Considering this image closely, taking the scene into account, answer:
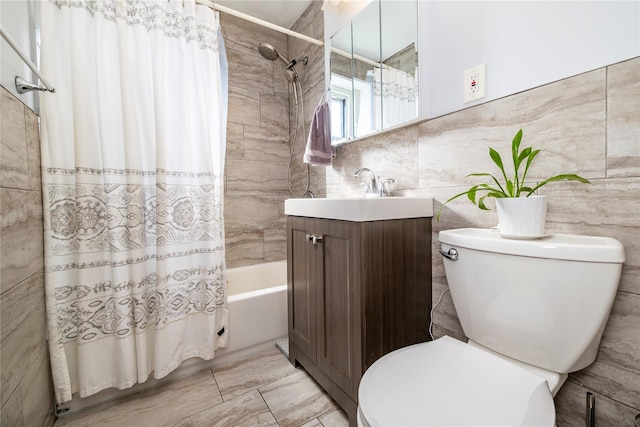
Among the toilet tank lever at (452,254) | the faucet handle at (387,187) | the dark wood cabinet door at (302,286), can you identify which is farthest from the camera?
the faucet handle at (387,187)

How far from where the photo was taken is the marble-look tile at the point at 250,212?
2.04 meters

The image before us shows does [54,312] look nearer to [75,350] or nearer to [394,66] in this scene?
[75,350]

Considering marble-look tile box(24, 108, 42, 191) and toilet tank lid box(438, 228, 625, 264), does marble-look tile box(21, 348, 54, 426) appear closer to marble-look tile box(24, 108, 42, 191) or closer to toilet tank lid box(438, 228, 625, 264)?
marble-look tile box(24, 108, 42, 191)

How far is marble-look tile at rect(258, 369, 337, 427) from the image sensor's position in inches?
42.8

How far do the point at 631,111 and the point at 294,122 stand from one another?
1873mm

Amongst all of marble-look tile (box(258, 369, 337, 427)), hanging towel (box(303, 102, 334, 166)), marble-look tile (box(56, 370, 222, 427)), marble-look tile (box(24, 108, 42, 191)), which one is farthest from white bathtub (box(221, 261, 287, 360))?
marble-look tile (box(24, 108, 42, 191))

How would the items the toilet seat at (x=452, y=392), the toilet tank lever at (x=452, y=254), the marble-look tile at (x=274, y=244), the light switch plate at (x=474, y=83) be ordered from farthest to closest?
1. the marble-look tile at (x=274, y=244)
2. the light switch plate at (x=474, y=83)
3. the toilet tank lever at (x=452, y=254)
4. the toilet seat at (x=452, y=392)

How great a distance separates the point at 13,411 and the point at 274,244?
158cm

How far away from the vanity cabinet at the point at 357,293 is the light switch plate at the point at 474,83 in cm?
49

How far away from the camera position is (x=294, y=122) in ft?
7.18

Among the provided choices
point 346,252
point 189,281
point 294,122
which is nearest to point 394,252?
point 346,252

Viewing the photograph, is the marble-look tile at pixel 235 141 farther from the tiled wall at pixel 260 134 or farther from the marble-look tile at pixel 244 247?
the marble-look tile at pixel 244 247

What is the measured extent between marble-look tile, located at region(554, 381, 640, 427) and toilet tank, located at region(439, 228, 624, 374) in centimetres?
15

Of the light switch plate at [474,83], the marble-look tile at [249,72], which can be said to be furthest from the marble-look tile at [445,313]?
the marble-look tile at [249,72]
